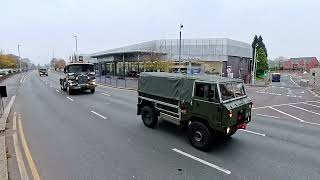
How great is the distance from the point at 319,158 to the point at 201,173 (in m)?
4.17

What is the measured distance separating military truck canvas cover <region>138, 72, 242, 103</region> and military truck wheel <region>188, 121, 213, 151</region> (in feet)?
3.08

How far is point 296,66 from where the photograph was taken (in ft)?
500

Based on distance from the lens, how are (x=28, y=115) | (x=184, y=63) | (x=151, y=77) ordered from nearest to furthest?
(x=151, y=77)
(x=28, y=115)
(x=184, y=63)

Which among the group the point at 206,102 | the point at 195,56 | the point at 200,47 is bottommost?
the point at 206,102

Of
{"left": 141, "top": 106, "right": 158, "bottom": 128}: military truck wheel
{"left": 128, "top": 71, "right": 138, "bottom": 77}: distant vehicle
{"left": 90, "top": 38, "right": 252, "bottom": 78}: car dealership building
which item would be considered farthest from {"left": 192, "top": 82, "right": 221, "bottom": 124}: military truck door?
{"left": 128, "top": 71, "right": 138, "bottom": 77}: distant vehicle

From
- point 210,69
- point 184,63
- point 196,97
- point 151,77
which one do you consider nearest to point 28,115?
point 151,77

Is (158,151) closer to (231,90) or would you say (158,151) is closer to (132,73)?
(231,90)

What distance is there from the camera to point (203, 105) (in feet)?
27.2

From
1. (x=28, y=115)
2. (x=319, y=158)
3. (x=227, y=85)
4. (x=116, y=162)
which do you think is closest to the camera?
(x=116, y=162)

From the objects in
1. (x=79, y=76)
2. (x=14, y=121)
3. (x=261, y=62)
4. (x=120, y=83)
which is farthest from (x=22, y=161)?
(x=261, y=62)

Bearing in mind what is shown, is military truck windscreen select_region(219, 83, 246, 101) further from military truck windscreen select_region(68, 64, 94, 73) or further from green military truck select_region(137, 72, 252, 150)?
military truck windscreen select_region(68, 64, 94, 73)

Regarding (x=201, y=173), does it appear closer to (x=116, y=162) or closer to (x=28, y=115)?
(x=116, y=162)

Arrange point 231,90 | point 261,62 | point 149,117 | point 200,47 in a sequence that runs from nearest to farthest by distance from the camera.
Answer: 1. point 231,90
2. point 149,117
3. point 200,47
4. point 261,62

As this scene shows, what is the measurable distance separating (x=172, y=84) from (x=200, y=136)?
2329mm
